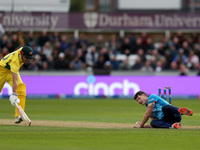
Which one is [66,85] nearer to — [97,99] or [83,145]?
[97,99]

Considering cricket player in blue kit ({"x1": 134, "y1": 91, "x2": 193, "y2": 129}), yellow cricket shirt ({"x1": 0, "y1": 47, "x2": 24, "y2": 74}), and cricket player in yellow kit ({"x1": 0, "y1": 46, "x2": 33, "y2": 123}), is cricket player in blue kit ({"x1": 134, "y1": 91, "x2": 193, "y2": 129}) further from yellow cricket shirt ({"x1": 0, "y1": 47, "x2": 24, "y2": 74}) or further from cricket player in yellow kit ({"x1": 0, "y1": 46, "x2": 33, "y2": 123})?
yellow cricket shirt ({"x1": 0, "y1": 47, "x2": 24, "y2": 74})

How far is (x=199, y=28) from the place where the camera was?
39.2 metres

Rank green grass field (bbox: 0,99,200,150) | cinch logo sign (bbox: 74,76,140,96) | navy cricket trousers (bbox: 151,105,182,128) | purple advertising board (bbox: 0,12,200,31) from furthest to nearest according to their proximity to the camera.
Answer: purple advertising board (bbox: 0,12,200,31) < cinch logo sign (bbox: 74,76,140,96) < navy cricket trousers (bbox: 151,105,182,128) < green grass field (bbox: 0,99,200,150)

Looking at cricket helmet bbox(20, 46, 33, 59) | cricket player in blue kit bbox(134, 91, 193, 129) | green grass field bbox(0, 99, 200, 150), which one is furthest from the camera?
cricket helmet bbox(20, 46, 33, 59)

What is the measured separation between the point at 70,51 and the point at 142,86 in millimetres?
5666

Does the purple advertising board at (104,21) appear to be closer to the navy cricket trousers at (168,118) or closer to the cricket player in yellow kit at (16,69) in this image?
the cricket player in yellow kit at (16,69)

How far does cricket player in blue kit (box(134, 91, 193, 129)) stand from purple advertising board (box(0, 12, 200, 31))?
76.4 feet

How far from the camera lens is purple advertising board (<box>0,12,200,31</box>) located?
37656 mm

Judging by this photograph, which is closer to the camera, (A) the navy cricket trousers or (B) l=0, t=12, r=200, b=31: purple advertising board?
(A) the navy cricket trousers

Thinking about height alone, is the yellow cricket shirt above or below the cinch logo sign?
above

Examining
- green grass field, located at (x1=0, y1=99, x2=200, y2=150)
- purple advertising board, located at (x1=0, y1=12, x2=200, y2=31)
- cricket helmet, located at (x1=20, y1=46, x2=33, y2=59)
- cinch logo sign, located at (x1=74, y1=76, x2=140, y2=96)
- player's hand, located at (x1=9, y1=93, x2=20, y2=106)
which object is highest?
purple advertising board, located at (x1=0, y1=12, x2=200, y2=31)

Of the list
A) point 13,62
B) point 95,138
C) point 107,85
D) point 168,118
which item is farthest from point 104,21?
point 95,138

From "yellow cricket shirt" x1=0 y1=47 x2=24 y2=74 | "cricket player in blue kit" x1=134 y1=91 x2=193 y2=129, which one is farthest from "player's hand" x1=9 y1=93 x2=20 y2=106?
"cricket player in blue kit" x1=134 y1=91 x2=193 y2=129

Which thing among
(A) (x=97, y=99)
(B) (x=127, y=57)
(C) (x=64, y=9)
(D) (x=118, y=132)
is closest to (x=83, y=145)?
(D) (x=118, y=132)
